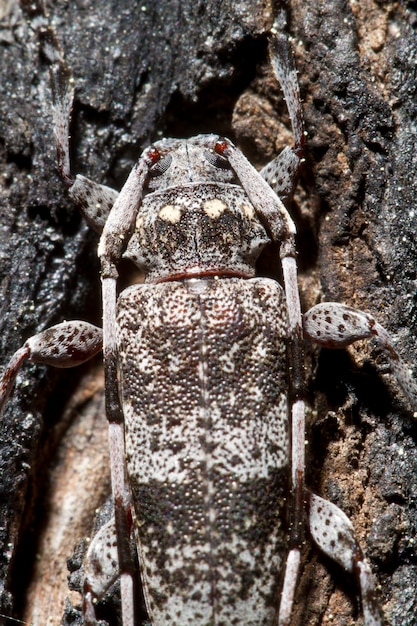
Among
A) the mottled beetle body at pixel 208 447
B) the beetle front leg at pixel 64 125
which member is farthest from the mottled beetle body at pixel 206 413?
the beetle front leg at pixel 64 125

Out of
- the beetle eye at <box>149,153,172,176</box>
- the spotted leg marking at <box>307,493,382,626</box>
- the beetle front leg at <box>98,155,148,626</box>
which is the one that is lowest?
the spotted leg marking at <box>307,493,382,626</box>

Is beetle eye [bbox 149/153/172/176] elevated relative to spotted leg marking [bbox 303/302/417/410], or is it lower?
elevated

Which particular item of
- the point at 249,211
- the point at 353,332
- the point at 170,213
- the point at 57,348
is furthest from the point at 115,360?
the point at 353,332

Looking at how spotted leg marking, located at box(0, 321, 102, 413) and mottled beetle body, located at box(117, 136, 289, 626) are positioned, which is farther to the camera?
spotted leg marking, located at box(0, 321, 102, 413)

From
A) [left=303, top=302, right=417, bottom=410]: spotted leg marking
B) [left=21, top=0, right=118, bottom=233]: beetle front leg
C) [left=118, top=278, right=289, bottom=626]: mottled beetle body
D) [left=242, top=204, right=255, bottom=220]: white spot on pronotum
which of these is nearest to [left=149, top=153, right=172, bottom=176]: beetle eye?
[left=21, top=0, right=118, bottom=233]: beetle front leg

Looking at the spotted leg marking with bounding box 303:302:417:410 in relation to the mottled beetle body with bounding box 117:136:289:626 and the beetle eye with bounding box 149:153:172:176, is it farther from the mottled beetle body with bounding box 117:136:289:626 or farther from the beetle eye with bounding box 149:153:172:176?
the beetle eye with bounding box 149:153:172:176

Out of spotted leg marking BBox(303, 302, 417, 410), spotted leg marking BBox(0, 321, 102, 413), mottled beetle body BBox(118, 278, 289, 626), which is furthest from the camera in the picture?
spotted leg marking BBox(0, 321, 102, 413)

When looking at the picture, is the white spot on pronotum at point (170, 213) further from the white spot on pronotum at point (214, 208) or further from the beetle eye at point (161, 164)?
the beetle eye at point (161, 164)

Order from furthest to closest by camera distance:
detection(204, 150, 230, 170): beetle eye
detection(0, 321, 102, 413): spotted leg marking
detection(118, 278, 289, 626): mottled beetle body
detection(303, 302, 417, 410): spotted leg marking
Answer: detection(204, 150, 230, 170): beetle eye
detection(0, 321, 102, 413): spotted leg marking
detection(303, 302, 417, 410): spotted leg marking
detection(118, 278, 289, 626): mottled beetle body

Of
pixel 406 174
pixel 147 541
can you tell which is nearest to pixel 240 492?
pixel 147 541
